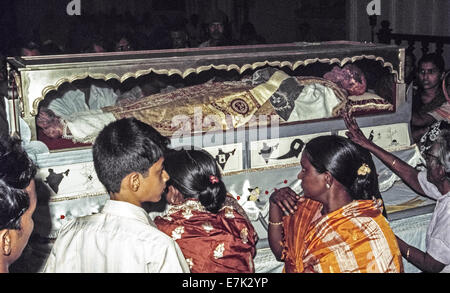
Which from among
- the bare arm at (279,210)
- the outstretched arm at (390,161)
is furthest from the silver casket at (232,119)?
the bare arm at (279,210)

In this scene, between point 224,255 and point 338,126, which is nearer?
point 224,255

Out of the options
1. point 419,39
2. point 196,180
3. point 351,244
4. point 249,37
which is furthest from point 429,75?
point 249,37

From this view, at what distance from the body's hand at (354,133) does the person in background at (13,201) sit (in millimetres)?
2295

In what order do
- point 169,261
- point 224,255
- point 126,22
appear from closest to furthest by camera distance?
point 169,261 < point 224,255 < point 126,22

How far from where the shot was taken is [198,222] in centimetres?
228

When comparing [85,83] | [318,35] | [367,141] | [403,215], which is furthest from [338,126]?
[318,35]

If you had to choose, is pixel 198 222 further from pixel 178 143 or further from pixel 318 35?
pixel 318 35

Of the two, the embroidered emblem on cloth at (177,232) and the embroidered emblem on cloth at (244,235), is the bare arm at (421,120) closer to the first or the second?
the embroidered emblem on cloth at (244,235)

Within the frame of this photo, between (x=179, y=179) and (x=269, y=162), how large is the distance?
1.07 metres

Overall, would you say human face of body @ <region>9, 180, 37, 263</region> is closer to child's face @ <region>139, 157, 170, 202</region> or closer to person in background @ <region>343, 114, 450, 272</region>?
child's face @ <region>139, 157, 170, 202</region>

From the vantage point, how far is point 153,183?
193 cm

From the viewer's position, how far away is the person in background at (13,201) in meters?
1.45

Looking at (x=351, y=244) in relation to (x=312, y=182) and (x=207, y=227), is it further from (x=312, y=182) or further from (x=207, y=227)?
(x=207, y=227)

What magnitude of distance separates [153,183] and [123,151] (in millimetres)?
159
